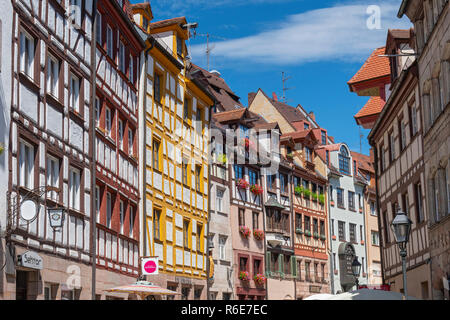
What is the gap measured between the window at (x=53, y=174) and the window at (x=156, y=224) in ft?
33.1

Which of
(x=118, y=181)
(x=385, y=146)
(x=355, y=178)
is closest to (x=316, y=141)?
(x=355, y=178)

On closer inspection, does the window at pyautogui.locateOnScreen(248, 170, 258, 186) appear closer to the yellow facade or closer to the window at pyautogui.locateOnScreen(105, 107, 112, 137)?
the yellow facade

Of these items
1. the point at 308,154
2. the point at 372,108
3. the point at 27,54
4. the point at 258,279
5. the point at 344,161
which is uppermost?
the point at 344,161

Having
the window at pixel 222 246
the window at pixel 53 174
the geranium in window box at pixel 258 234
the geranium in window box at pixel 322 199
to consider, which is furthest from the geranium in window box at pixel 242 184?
the window at pixel 53 174

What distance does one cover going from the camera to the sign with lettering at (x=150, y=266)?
24953 mm

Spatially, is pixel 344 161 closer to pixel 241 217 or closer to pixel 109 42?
pixel 241 217

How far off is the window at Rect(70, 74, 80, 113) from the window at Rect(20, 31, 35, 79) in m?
2.87

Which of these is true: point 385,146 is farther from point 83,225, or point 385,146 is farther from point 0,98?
point 0,98

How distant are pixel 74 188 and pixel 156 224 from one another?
9215mm

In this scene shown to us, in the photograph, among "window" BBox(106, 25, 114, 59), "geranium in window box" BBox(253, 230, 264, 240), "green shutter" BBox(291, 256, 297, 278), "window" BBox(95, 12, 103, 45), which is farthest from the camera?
"green shutter" BBox(291, 256, 297, 278)

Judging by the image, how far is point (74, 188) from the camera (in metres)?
19.7

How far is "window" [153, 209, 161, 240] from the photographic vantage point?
2819 centimetres

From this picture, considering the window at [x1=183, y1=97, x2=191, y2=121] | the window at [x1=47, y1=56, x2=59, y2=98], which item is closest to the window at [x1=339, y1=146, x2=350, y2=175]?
the window at [x1=183, y1=97, x2=191, y2=121]

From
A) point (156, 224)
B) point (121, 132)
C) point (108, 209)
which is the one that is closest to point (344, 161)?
point (156, 224)
